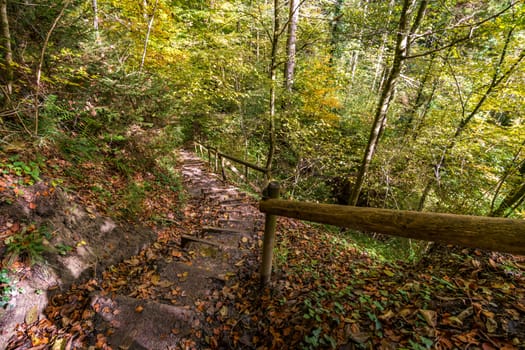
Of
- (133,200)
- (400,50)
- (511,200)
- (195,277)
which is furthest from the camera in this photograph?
(400,50)

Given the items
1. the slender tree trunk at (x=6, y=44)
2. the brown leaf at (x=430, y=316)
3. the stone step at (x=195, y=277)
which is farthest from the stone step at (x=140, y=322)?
the slender tree trunk at (x=6, y=44)

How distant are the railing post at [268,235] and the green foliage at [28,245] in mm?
2686

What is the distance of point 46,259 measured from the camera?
276cm

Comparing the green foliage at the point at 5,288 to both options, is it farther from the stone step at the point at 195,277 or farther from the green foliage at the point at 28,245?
the stone step at the point at 195,277

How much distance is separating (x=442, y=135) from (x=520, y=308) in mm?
6226

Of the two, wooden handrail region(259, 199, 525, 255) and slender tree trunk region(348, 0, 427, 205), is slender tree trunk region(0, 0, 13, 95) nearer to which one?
wooden handrail region(259, 199, 525, 255)

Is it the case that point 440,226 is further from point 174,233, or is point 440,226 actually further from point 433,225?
point 174,233

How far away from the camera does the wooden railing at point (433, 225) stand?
122 centimetres

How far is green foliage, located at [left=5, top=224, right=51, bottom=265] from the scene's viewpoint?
252cm

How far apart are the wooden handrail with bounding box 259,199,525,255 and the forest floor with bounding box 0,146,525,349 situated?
105 centimetres

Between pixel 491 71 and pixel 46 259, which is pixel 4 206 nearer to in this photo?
pixel 46 259

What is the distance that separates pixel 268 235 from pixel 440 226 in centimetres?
193

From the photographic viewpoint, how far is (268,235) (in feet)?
9.75

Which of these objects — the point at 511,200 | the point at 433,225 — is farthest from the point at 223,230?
the point at 511,200
